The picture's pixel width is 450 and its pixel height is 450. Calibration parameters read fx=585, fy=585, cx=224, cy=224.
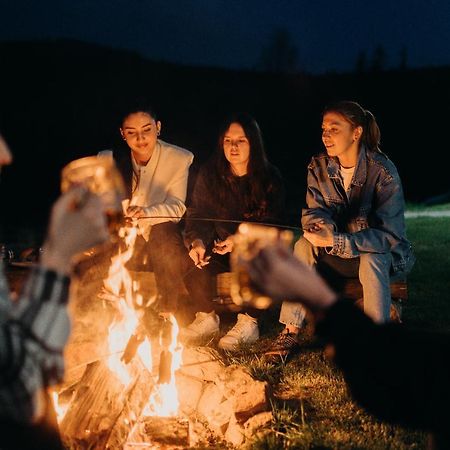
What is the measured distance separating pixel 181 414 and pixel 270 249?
235 centimetres

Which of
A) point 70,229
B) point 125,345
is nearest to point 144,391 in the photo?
point 125,345

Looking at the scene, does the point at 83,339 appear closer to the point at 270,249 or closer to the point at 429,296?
the point at 270,249

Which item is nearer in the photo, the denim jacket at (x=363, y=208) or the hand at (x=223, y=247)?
the denim jacket at (x=363, y=208)

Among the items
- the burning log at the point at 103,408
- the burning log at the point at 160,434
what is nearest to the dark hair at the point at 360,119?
the burning log at the point at 103,408

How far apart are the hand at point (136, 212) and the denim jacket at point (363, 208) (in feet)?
4.56

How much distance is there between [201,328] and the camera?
200 inches

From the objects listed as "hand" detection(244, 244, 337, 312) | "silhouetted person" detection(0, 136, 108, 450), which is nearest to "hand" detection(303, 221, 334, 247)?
"hand" detection(244, 244, 337, 312)

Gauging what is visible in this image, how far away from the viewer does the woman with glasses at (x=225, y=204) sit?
5117 mm

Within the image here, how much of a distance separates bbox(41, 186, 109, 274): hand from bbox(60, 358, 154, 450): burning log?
1.79m

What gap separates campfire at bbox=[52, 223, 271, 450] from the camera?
128 inches

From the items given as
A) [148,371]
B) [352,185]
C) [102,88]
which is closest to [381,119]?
[102,88]

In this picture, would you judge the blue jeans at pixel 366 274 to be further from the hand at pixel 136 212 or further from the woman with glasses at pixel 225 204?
the hand at pixel 136 212

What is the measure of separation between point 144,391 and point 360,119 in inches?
107

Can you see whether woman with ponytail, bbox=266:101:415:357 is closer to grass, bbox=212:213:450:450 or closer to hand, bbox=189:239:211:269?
A: grass, bbox=212:213:450:450
